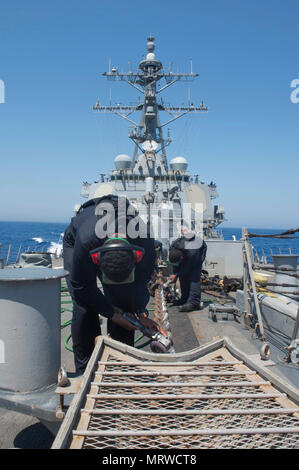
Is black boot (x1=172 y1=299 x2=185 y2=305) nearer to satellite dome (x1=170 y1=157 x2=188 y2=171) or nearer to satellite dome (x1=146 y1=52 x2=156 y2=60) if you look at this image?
satellite dome (x1=170 y1=157 x2=188 y2=171)

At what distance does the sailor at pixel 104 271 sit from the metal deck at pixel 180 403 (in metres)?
0.42

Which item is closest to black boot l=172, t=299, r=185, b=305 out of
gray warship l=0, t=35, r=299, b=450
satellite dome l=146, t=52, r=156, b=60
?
gray warship l=0, t=35, r=299, b=450

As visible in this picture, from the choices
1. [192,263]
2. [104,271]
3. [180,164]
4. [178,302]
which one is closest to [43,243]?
[180,164]

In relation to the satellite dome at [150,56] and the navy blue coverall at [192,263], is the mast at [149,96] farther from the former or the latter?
the navy blue coverall at [192,263]

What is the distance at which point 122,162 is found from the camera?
16.4 metres

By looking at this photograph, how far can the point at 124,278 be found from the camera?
234 centimetres

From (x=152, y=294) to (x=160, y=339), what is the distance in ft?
13.5

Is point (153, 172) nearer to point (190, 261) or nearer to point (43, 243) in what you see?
point (190, 261)

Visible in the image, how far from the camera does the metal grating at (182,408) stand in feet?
4.55

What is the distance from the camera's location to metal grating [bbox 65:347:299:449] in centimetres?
139

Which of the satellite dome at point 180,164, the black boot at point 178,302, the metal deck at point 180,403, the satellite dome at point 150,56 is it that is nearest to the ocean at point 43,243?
the black boot at point 178,302
